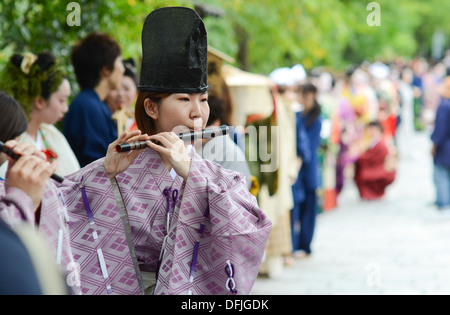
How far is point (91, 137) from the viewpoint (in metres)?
4.48

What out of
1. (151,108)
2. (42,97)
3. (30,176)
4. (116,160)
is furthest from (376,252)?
(30,176)

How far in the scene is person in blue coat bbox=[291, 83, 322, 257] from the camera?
26.2ft

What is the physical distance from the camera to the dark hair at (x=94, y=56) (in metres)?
4.61

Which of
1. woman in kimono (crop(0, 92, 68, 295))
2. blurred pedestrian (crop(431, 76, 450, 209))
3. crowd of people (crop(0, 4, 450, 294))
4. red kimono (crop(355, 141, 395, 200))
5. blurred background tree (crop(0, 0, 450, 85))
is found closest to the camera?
woman in kimono (crop(0, 92, 68, 295))

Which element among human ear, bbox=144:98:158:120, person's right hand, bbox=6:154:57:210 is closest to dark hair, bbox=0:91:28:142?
human ear, bbox=144:98:158:120

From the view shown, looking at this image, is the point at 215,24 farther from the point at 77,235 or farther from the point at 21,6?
the point at 77,235

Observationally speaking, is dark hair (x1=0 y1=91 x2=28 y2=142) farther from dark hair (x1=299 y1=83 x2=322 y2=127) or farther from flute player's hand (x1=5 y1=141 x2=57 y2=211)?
dark hair (x1=299 y1=83 x2=322 y2=127)

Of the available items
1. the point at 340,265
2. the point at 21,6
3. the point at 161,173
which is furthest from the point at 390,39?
the point at 161,173

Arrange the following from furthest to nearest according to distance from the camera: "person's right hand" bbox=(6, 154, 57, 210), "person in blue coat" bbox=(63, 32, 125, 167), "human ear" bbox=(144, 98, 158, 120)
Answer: "person in blue coat" bbox=(63, 32, 125, 167)
"human ear" bbox=(144, 98, 158, 120)
"person's right hand" bbox=(6, 154, 57, 210)

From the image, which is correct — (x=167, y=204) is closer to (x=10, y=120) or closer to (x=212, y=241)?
(x=212, y=241)

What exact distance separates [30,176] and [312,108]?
248 inches

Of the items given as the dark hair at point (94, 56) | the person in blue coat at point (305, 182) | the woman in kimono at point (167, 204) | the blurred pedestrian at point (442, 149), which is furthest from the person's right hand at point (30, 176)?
the blurred pedestrian at point (442, 149)

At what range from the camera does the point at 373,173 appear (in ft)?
39.2

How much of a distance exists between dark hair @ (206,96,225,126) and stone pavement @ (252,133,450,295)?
2.58 metres
